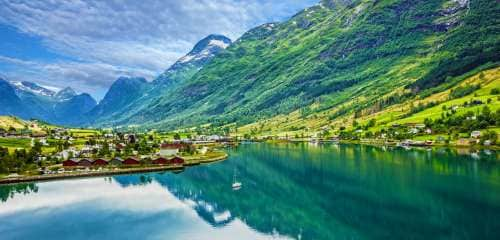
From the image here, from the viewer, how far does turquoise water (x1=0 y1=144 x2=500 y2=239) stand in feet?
213

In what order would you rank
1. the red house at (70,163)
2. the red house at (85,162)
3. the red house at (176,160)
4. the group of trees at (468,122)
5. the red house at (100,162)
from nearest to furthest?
the red house at (70,163), the red house at (85,162), the red house at (100,162), the red house at (176,160), the group of trees at (468,122)

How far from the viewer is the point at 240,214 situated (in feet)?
263

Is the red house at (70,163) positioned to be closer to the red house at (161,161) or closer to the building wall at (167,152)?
the red house at (161,161)

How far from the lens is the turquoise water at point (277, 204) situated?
213 ft

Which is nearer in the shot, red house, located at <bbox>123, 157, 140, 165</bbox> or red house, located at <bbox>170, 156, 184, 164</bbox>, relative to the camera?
red house, located at <bbox>123, 157, 140, 165</bbox>

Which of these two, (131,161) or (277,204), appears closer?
(277,204)

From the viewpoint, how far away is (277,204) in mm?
87688

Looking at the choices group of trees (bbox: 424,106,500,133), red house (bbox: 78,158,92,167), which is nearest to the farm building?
red house (bbox: 78,158,92,167)

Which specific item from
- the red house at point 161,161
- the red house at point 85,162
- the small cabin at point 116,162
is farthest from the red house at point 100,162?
the red house at point 161,161

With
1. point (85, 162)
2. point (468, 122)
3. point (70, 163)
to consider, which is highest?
point (468, 122)

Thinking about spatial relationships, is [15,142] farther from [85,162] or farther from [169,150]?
[169,150]

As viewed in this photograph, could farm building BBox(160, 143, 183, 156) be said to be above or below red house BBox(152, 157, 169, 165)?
above

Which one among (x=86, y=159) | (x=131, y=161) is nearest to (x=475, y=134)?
(x=131, y=161)

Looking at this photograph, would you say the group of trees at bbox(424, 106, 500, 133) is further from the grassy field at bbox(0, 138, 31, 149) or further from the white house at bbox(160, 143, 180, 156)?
the grassy field at bbox(0, 138, 31, 149)
